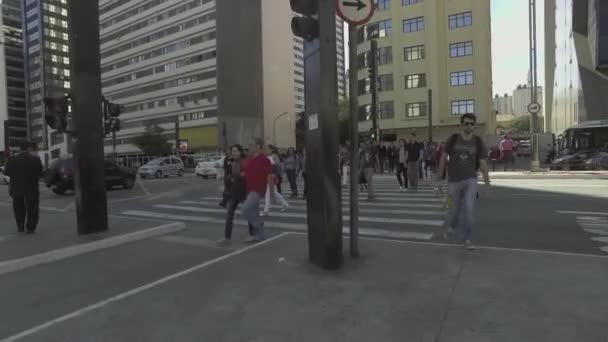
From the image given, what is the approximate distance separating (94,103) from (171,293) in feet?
15.9

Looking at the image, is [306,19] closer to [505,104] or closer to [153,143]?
[153,143]

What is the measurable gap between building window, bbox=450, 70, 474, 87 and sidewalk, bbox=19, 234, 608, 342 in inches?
2033

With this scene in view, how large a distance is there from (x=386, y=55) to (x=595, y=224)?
5214cm

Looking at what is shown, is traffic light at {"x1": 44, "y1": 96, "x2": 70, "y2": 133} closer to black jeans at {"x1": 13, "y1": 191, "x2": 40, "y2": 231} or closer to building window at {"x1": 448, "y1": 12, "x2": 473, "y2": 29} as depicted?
black jeans at {"x1": 13, "y1": 191, "x2": 40, "y2": 231}

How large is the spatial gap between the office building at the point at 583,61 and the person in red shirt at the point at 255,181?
44777mm

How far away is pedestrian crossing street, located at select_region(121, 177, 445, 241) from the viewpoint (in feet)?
30.3

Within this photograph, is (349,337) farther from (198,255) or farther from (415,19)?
(415,19)

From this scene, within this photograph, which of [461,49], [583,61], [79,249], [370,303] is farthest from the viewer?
[461,49]

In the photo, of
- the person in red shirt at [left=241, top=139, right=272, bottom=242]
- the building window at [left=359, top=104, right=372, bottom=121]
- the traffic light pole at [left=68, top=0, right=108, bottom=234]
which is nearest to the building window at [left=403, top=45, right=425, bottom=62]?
the building window at [left=359, top=104, right=372, bottom=121]

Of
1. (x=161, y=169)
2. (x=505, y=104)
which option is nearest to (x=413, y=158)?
(x=161, y=169)

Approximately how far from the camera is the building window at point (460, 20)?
54688 millimetres

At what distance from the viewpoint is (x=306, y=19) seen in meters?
5.76

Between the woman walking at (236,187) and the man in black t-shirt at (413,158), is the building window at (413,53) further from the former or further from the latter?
the woman walking at (236,187)

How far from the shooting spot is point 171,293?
5293 millimetres
